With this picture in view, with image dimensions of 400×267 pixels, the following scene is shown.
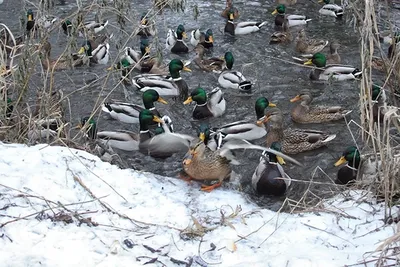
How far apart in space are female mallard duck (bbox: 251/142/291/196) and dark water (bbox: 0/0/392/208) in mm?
119

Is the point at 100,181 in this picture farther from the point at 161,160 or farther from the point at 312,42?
the point at 312,42

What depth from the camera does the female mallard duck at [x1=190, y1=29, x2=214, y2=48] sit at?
1119cm

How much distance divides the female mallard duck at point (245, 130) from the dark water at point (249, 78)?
16.5 inches

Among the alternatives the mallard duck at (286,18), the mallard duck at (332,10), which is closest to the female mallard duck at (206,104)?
the mallard duck at (286,18)

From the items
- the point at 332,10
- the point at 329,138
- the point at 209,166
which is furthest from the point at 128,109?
the point at 332,10

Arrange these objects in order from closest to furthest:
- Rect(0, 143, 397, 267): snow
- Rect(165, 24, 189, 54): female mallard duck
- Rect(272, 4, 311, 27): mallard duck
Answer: Rect(0, 143, 397, 267): snow
Rect(165, 24, 189, 54): female mallard duck
Rect(272, 4, 311, 27): mallard duck

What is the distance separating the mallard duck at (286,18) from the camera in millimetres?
12406

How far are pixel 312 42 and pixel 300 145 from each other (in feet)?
12.7

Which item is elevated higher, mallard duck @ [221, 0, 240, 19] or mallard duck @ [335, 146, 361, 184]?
mallard duck @ [335, 146, 361, 184]

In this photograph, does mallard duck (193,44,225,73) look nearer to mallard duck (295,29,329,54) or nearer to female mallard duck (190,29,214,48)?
female mallard duck (190,29,214,48)

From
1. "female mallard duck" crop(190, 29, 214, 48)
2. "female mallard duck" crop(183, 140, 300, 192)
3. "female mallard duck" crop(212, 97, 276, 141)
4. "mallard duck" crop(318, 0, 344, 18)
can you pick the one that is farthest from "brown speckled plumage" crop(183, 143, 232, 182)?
"mallard duck" crop(318, 0, 344, 18)

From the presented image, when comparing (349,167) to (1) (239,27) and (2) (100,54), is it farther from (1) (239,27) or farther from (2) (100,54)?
(1) (239,27)

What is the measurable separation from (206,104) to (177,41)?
2724 millimetres

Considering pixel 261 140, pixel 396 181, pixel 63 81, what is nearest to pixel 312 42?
pixel 261 140
